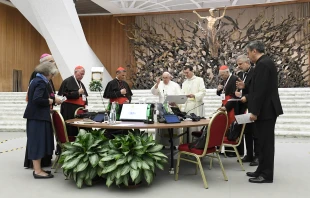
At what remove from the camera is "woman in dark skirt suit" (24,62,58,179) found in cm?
353

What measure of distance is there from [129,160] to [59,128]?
1122 millimetres

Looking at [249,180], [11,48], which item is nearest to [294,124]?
[249,180]

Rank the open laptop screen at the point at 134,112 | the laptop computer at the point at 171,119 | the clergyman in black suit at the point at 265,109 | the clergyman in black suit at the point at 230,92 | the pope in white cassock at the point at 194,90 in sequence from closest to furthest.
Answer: the clergyman in black suit at the point at 265,109, the laptop computer at the point at 171,119, the open laptop screen at the point at 134,112, the clergyman in black suit at the point at 230,92, the pope in white cassock at the point at 194,90

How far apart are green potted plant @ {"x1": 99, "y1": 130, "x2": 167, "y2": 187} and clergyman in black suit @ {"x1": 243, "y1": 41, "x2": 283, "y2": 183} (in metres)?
1.10

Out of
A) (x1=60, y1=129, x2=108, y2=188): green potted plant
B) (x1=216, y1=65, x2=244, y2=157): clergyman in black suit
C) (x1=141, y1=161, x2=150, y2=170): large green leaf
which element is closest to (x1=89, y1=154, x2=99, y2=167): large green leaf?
(x1=60, y1=129, x2=108, y2=188): green potted plant

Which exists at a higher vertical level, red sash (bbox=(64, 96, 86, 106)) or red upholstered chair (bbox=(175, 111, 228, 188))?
red sash (bbox=(64, 96, 86, 106))

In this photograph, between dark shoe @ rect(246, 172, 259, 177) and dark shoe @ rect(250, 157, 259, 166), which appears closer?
dark shoe @ rect(246, 172, 259, 177)

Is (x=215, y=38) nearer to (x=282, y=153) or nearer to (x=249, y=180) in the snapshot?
(x=282, y=153)

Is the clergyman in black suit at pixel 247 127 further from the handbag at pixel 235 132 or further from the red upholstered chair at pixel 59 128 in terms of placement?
the red upholstered chair at pixel 59 128

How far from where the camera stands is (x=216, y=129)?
3.28 metres

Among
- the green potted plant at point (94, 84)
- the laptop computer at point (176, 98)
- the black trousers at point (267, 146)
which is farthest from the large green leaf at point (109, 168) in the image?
the green potted plant at point (94, 84)

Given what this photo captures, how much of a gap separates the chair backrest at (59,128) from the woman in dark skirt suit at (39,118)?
0.08 m

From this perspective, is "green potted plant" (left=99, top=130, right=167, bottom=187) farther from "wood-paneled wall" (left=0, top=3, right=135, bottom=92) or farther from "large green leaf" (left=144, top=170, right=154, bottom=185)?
"wood-paneled wall" (left=0, top=3, right=135, bottom=92)

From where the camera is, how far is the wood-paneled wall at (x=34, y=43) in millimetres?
16406
